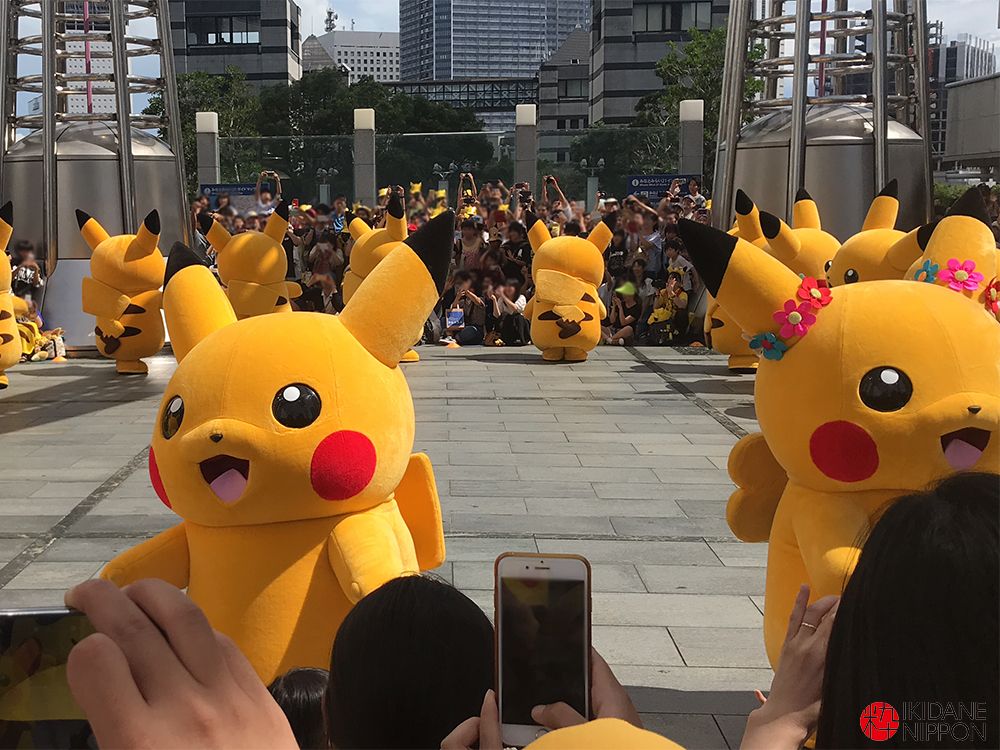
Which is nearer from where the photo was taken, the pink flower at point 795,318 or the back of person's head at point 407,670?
the back of person's head at point 407,670

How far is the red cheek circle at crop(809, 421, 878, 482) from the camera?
3350mm

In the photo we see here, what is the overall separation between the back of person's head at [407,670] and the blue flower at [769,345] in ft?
6.67

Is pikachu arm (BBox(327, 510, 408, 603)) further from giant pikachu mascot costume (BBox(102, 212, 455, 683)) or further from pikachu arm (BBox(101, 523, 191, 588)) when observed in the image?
pikachu arm (BBox(101, 523, 191, 588))

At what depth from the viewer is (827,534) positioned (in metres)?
3.35

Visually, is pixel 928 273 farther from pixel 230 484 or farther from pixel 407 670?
pixel 407 670

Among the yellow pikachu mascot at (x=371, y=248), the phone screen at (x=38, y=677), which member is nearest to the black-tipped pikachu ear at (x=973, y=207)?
the phone screen at (x=38, y=677)

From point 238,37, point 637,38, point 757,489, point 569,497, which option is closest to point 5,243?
point 569,497

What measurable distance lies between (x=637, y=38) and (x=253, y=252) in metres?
58.7

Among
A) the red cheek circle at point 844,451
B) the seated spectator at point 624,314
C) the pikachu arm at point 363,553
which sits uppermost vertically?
the red cheek circle at point 844,451

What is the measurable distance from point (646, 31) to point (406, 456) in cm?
6649

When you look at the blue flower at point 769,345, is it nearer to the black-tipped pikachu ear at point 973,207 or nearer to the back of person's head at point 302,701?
the black-tipped pikachu ear at point 973,207

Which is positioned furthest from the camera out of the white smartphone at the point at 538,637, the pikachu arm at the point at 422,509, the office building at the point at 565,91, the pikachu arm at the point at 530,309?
the office building at the point at 565,91

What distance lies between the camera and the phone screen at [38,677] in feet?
3.65

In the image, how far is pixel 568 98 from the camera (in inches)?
3442
